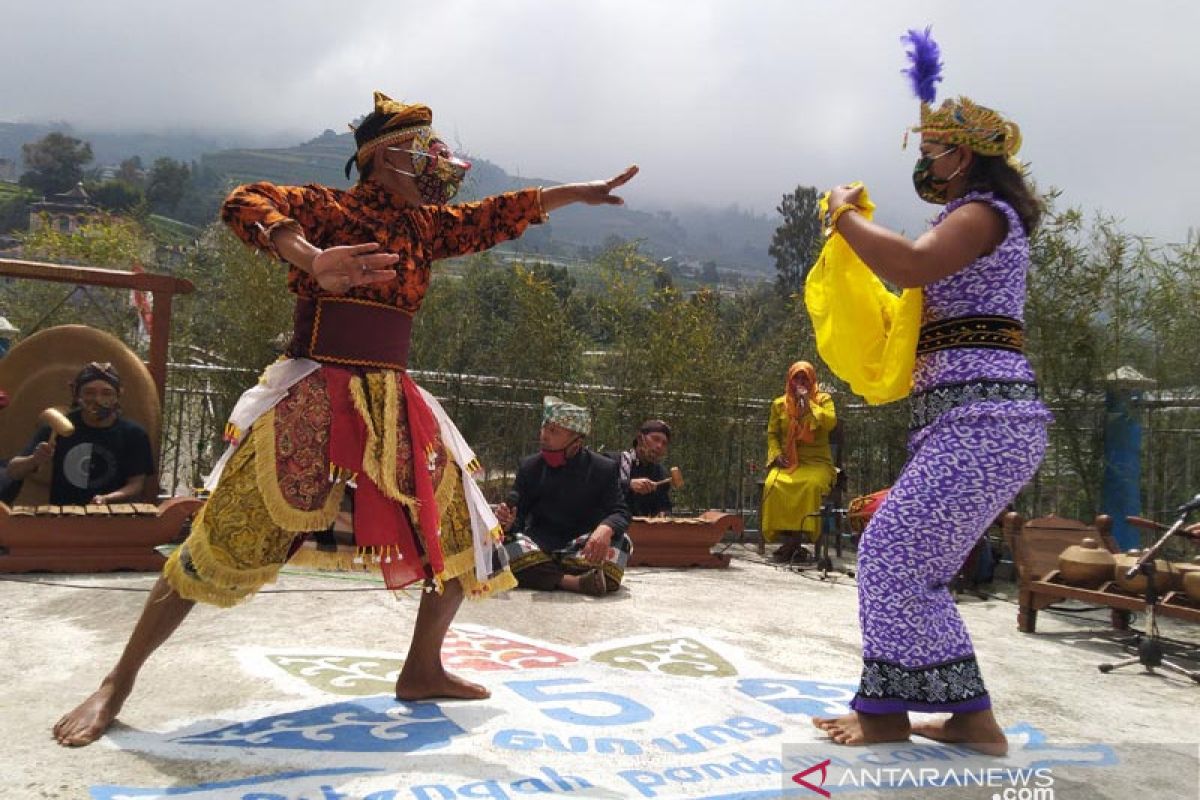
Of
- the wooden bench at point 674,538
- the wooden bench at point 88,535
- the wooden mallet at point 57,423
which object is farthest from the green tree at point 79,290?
the wooden bench at point 674,538

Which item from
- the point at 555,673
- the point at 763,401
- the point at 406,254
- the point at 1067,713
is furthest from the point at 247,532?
the point at 763,401

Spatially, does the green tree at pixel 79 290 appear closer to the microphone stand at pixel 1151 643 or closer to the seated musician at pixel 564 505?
the seated musician at pixel 564 505

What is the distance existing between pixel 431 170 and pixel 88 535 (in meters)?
3.81

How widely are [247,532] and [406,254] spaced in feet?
3.21

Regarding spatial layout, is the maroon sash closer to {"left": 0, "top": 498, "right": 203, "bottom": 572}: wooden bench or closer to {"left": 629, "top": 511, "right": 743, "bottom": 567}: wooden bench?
{"left": 0, "top": 498, "right": 203, "bottom": 572}: wooden bench

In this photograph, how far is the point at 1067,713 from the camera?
340 cm

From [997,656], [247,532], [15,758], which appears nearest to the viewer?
[15,758]

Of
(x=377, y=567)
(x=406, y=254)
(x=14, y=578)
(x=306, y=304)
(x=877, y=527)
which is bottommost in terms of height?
(x=14, y=578)

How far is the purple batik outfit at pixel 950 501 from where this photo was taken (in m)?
2.69

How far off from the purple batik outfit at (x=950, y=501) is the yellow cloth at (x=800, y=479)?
510cm

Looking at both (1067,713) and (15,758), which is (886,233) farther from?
(15,758)

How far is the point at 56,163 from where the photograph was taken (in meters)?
77.4

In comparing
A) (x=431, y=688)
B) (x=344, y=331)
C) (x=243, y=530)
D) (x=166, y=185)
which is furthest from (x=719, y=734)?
(x=166, y=185)

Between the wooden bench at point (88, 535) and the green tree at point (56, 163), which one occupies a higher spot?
the green tree at point (56, 163)
